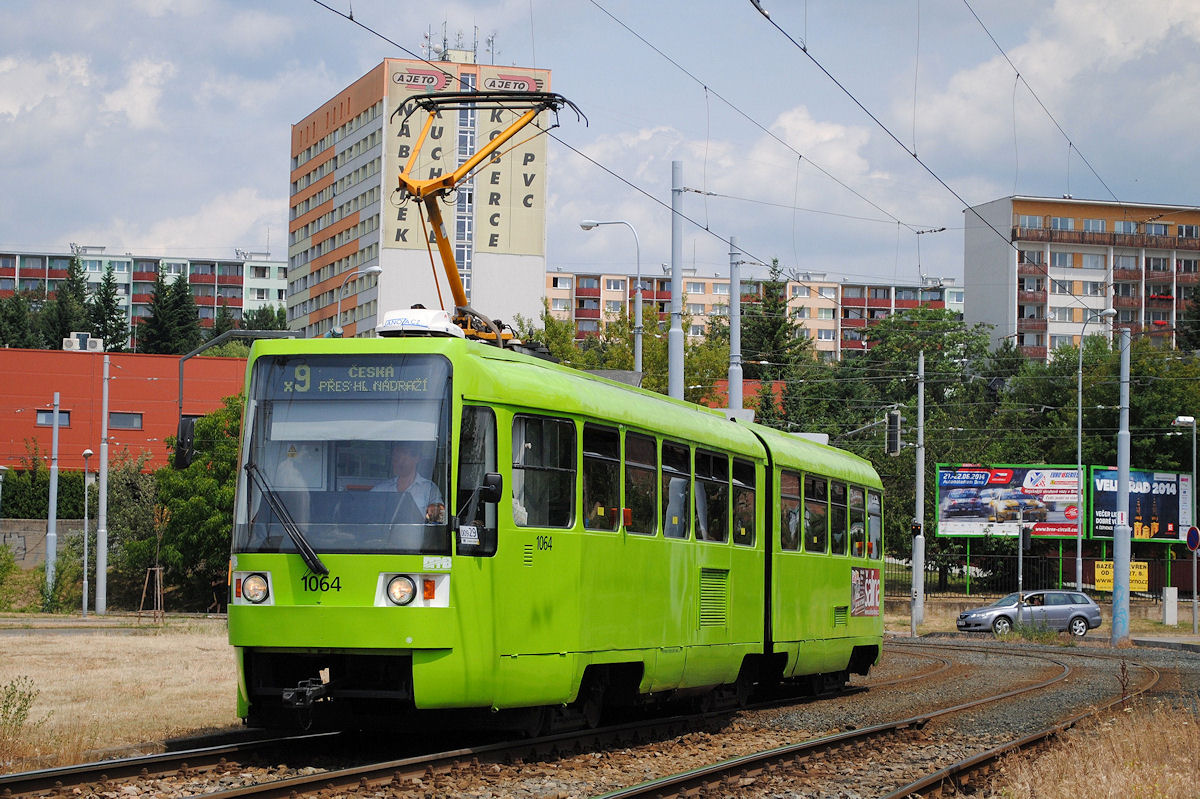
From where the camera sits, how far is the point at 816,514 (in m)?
18.4

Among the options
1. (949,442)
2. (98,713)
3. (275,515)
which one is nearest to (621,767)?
(275,515)

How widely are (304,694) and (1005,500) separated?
4885 cm

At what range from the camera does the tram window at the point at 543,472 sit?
1128cm

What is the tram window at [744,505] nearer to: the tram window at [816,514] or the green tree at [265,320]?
the tram window at [816,514]

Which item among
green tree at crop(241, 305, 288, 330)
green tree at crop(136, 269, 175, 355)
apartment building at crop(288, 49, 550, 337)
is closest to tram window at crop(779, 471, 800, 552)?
apartment building at crop(288, 49, 550, 337)

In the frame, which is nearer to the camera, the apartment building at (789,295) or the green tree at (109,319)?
the green tree at (109,319)

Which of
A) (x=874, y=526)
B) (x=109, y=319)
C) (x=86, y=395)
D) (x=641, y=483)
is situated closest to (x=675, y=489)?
(x=641, y=483)

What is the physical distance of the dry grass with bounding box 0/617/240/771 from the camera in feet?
37.6

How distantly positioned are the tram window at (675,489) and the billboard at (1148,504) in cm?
4648

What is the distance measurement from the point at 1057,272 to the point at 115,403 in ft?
230

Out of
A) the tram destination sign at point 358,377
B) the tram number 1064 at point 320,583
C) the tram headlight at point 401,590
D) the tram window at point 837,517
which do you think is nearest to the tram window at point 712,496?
the tram window at point 837,517

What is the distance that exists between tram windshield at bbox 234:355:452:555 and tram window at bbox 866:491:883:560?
11514 mm

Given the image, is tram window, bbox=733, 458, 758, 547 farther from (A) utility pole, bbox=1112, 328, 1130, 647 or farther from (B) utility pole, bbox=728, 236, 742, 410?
(A) utility pole, bbox=1112, 328, 1130, 647

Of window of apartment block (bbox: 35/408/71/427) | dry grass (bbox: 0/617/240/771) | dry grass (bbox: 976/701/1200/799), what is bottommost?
dry grass (bbox: 0/617/240/771)
